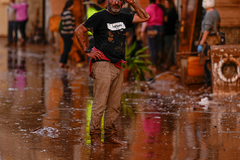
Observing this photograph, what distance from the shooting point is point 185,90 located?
1015cm

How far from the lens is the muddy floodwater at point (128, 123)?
5250 mm

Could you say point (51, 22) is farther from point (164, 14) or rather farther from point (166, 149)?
point (166, 149)

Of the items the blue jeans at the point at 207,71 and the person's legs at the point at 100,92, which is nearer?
the person's legs at the point at 100,92

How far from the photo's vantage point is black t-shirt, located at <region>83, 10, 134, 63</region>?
5695mm

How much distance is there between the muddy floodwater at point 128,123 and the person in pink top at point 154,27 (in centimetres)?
277

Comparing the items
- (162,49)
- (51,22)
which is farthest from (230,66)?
(51,22)

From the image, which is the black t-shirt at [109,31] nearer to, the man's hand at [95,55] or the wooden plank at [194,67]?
the man's hand at [95,55]

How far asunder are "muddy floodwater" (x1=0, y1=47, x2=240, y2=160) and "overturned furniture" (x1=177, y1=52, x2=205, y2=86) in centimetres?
31

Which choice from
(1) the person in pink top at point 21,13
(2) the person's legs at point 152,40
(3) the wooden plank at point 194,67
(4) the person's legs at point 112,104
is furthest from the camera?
(1) the person in pink top at point 21,13

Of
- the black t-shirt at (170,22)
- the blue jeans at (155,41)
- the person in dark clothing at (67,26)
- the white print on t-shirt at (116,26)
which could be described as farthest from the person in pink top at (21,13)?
the white print on t-shirt at (116,26)

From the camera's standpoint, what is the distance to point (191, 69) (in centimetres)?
1056

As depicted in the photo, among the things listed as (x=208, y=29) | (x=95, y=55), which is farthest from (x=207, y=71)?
(x=95, y=55)

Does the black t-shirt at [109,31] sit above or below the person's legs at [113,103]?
above

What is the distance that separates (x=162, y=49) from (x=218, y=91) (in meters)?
6.22
